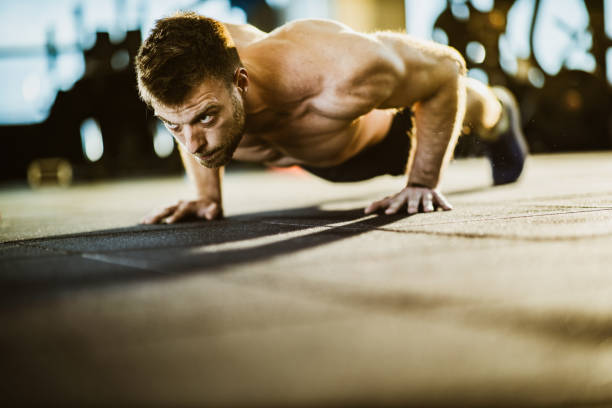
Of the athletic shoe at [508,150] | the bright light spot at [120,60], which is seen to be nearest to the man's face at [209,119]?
the athletic shoe at [508,150]

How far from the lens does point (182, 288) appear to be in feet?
2.17

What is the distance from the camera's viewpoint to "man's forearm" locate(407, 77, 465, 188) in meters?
1.57

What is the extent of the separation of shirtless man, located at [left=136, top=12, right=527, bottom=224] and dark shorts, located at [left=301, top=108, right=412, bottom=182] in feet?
0.54

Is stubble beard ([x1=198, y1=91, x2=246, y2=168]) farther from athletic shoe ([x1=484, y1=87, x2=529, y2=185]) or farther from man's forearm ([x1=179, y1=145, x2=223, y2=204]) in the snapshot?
athletic shoe ([x1=484, y1=87, x2=529, y2=185])

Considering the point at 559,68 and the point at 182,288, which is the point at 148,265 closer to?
the point at 182,288

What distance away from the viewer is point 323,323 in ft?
1.62

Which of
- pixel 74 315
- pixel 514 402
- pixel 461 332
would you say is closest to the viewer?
pixel 514 402

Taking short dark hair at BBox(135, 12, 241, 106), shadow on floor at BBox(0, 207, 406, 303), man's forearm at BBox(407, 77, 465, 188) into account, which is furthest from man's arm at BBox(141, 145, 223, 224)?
man's forearm at BBox(407, 77, 465, 188)

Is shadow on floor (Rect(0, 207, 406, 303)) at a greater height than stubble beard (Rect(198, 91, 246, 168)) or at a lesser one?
lesser

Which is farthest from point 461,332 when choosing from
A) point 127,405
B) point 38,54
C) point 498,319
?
point 38,54

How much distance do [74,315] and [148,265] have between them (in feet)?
0.91

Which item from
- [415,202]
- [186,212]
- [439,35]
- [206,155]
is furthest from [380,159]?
[439,35]

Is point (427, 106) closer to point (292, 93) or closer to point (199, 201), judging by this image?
Result: point (292, 93)

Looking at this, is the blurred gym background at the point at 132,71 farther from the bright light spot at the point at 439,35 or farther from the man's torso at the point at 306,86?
the man's torso at the point at 306,86
